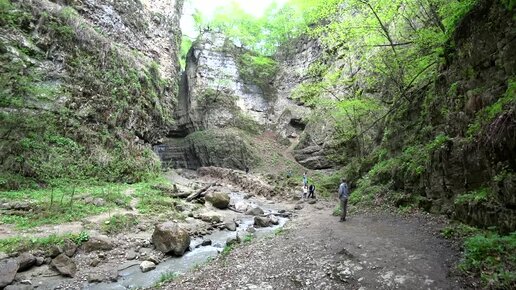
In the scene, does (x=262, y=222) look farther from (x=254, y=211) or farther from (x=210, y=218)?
(x=254, y=211)

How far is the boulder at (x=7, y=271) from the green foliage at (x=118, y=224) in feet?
11.4

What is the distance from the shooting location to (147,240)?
1145 cm

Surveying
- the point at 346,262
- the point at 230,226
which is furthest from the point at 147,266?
the point at 346,262

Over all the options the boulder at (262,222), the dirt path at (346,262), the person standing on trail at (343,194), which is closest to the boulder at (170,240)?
the dirt path at (346,262)

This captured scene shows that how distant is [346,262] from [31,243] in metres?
9.39

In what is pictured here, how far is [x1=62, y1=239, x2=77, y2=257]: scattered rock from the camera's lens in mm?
9548

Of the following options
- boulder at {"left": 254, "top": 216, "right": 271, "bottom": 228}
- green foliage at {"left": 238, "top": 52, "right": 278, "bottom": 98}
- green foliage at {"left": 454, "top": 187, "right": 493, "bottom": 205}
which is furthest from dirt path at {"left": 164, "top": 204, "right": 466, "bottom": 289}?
green foliage at {"left": 238, "top": 52, "right": 278, "bottom": 98}

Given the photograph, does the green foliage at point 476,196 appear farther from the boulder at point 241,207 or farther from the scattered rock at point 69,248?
the boulder at point 241,207

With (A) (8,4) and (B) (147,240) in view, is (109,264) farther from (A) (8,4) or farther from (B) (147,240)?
(A) (8,4)

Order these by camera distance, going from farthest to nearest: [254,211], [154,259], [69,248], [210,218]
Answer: [254,211], [210,218], [154,259], [69,248]

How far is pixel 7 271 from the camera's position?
7789mm

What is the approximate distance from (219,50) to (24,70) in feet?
88.5

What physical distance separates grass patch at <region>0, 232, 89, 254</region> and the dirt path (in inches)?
189

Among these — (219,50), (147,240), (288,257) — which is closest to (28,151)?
(147,240)
